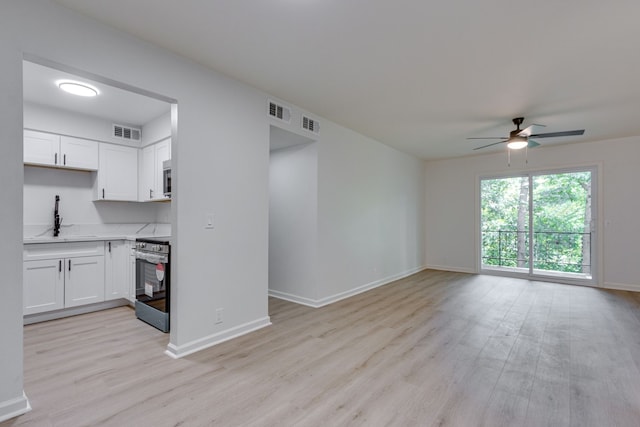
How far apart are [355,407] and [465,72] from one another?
2977mm

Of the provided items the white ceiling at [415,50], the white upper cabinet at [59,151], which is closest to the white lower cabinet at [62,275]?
the white upper cabinet at [59,151]

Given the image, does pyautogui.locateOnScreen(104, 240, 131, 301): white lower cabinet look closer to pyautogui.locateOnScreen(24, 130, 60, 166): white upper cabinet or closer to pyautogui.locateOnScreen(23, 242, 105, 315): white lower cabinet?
pyautogui.locateOnScreen(23, 242, 105, 315): white lower cabinet

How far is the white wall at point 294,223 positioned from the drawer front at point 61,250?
225 cm

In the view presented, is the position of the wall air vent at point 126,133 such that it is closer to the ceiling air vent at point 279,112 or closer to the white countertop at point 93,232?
the white countertop at point 93,232

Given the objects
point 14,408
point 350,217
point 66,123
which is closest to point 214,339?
point 14,408

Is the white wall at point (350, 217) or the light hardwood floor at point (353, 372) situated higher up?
the white wall at point (350, 217)

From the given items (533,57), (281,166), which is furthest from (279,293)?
(533,57)

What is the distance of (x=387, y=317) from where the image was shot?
143 inches

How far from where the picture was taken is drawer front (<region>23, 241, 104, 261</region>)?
334cm

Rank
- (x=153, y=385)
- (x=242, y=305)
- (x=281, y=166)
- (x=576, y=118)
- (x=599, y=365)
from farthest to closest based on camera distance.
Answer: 1. (x=281, y=166)
2. (x=576, y=118)
3. (x=242, y=305)
4. (x=599, y=365)
5. (x=153, y=385)

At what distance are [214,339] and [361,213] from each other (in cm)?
294

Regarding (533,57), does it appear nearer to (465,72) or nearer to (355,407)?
(465,72)

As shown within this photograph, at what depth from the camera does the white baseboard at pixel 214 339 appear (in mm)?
2580

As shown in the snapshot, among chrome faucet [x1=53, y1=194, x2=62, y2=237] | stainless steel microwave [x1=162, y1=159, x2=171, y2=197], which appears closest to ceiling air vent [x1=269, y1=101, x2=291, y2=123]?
stainless steel microwave [x1=162, y1=159, x2=171, y2=197]
